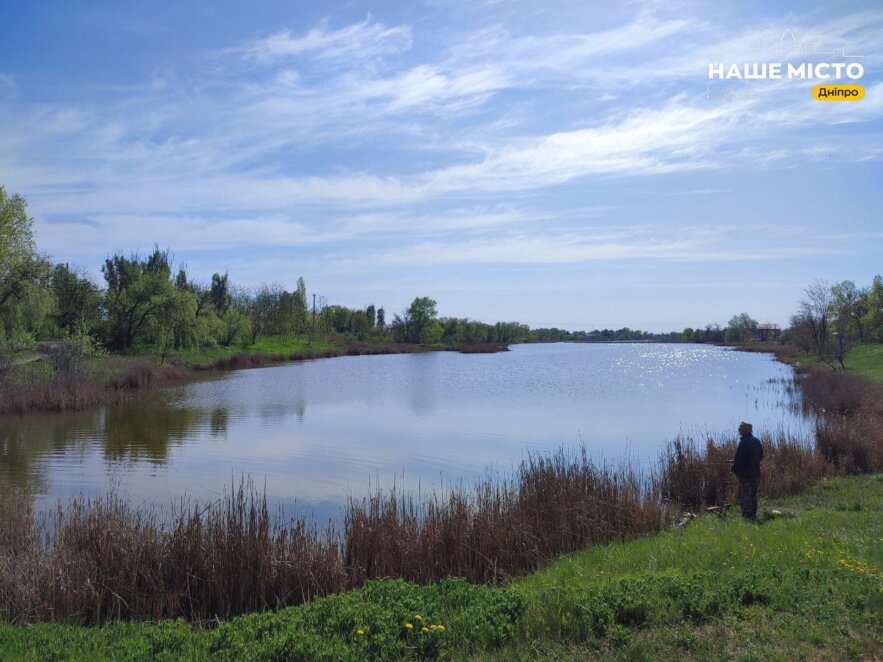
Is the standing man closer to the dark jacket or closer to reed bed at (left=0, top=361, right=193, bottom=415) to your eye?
the dark jacket

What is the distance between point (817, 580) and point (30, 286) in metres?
41.8

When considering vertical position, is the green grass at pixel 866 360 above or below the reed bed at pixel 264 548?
above

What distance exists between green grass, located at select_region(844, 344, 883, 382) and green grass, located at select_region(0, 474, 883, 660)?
3341cm

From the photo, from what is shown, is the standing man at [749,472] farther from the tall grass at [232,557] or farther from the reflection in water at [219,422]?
the reflection in water at [219,422]

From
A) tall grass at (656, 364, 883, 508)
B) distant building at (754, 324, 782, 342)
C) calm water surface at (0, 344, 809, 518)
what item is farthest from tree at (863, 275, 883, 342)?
distant building at (754, 324, 782, 342)

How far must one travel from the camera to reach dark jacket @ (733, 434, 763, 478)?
10555 mm

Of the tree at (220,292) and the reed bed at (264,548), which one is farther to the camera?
the tree at (220,292)

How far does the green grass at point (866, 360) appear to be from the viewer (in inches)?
1499

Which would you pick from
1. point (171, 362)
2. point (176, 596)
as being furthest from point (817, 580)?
point (171, 362)

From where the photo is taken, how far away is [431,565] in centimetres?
864

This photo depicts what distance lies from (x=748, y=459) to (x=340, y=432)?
1498cm

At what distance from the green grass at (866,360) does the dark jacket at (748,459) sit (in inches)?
1115

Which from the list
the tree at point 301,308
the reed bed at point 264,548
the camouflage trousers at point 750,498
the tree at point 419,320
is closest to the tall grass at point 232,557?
the reed bed at point 264,548

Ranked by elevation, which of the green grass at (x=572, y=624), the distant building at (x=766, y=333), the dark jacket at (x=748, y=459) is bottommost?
the green grass at (x=572, y=624)
